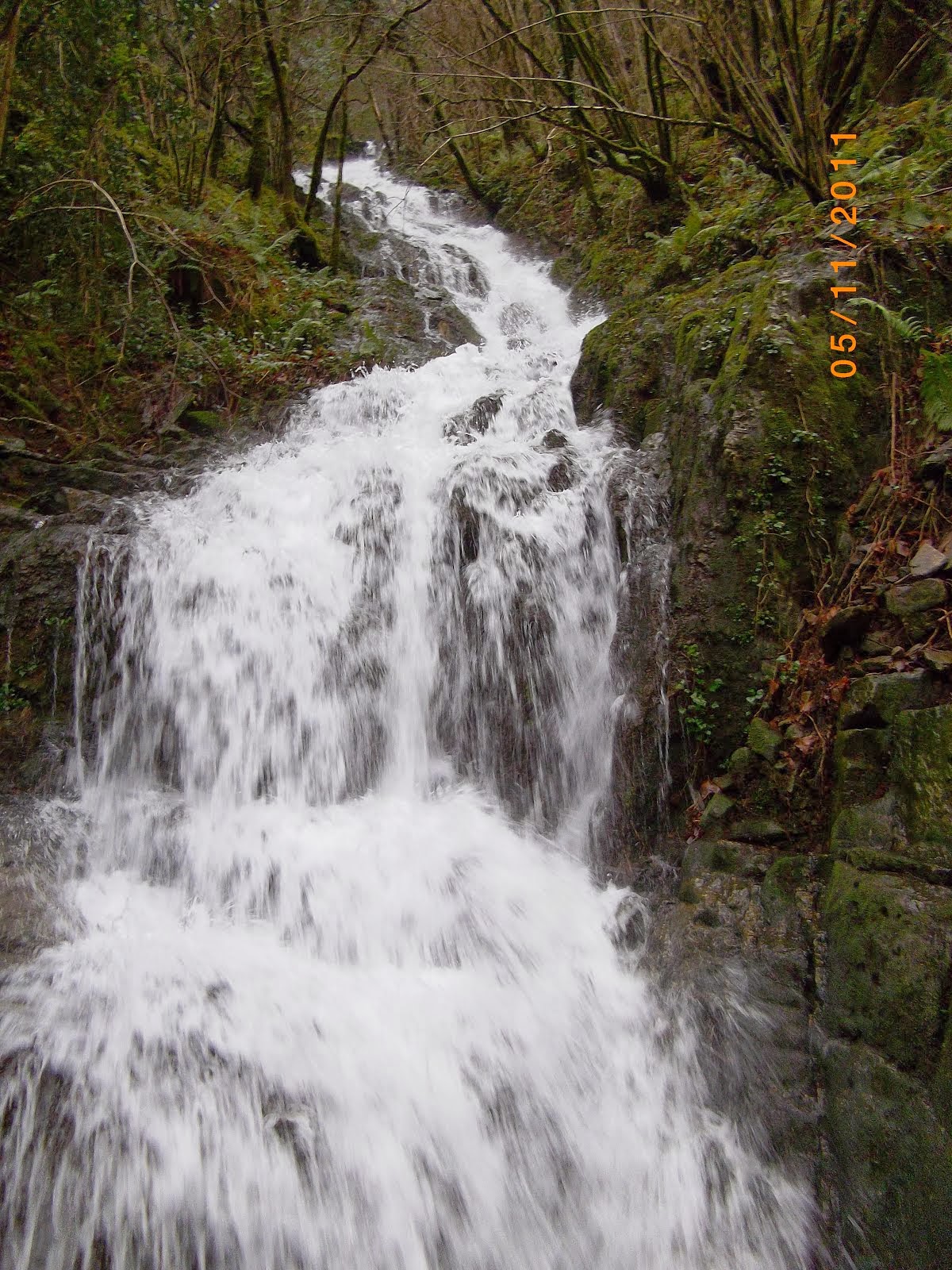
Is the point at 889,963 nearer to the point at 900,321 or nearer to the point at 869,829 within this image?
the point at 869,829

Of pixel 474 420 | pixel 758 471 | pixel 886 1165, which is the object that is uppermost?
pixel 474 420

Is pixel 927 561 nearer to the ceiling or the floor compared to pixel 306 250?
nearer to the floor

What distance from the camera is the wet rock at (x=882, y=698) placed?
3234 millimetres

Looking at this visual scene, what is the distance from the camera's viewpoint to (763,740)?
3.86 m

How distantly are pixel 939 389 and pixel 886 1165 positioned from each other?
3.54m

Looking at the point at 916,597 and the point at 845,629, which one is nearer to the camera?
the point at 916,597

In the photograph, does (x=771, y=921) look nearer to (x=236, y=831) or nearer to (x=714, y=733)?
(x=714, y=733)

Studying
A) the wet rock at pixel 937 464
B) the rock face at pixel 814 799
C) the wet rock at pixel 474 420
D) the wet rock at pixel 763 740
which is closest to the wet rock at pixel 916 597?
the rock face at pixel 814 799

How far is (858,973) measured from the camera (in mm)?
2900

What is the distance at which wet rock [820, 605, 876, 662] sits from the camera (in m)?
3.69

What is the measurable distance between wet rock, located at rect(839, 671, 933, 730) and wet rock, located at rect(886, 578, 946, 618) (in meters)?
0.33

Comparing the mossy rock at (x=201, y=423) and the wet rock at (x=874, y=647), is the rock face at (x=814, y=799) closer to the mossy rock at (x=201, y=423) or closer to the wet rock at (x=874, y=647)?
the wet rock at (x=874, y=647)

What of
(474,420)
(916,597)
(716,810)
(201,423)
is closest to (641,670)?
(716,810)
